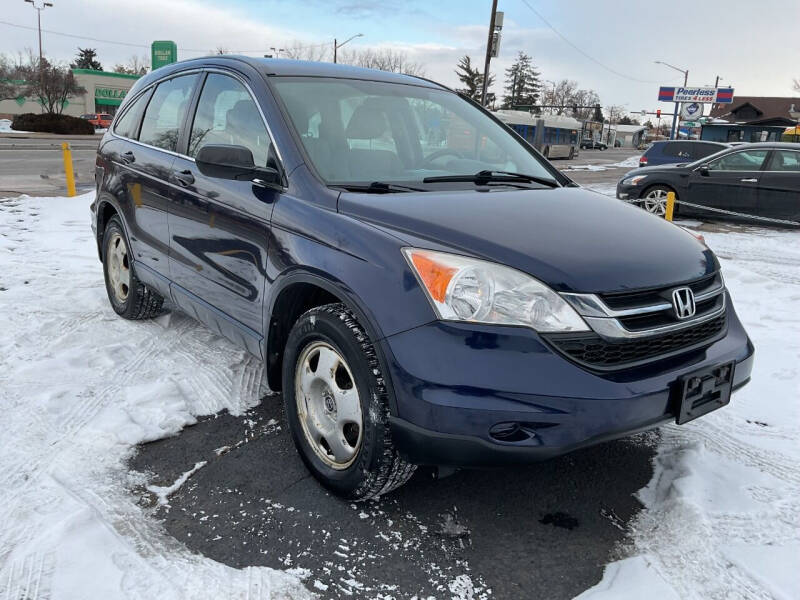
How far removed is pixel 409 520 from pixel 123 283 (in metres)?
3.30

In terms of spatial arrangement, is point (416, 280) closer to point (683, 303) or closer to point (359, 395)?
point (359, 395)

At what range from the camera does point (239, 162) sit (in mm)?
2979

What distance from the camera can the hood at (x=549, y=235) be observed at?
7.63 feet

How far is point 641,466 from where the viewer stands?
122 inches

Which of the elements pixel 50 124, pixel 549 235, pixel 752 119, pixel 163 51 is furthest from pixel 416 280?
pixel 752 119

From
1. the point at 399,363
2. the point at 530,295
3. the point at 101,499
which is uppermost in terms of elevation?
the point at 530,295

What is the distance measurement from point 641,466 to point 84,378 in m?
3.16

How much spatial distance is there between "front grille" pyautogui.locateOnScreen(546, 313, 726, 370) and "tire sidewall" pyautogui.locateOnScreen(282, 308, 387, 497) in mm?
679

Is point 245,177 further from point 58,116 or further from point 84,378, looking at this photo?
point 58,116

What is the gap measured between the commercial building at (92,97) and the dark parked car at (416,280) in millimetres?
70964

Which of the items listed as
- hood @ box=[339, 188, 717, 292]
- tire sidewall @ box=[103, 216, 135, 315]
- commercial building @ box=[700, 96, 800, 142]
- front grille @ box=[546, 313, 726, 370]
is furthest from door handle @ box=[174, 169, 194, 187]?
commercial building @ box=[700, 96, 800, 142]

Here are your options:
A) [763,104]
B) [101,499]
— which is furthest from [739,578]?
[763,104]

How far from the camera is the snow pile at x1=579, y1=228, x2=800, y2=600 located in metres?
2.28

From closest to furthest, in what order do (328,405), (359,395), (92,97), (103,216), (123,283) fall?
(359,395), (328,405), (123,283), (103,216), (92,97)
